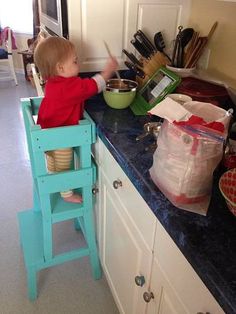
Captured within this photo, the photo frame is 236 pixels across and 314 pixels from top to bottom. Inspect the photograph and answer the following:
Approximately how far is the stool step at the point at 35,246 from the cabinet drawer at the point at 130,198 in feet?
1.76

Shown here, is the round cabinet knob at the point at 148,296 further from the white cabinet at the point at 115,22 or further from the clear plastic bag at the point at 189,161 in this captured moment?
the white cabinet at the point at 115,22

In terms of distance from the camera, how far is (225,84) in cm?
119

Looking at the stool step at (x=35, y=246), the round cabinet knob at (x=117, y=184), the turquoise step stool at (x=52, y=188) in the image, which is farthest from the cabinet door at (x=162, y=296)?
the stool step at (x=35, y=246)

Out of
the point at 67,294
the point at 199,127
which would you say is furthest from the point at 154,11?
the point at 67,294

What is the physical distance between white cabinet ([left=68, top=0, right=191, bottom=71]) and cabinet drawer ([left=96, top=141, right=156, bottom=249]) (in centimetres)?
48

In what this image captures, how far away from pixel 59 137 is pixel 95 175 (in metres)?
0.27

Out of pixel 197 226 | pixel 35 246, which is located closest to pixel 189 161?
pixel 197 226

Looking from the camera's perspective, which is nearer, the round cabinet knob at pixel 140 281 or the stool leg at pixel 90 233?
the round cabinet knob at pixel 140 281

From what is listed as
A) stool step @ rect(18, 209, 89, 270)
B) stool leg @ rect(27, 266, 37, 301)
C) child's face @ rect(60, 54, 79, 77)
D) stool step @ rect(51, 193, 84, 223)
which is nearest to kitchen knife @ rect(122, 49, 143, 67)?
child's face @ rect(60, 54, 79, 77)

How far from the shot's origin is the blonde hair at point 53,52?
1124mm

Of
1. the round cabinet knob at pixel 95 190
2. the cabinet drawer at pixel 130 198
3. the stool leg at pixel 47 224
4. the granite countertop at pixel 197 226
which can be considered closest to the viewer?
the granite countertop at pixel 197 226

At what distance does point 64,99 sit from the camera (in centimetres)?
112

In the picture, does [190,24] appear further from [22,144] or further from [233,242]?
[22,144]

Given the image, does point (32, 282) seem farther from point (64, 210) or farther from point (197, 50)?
point (197, 50)
